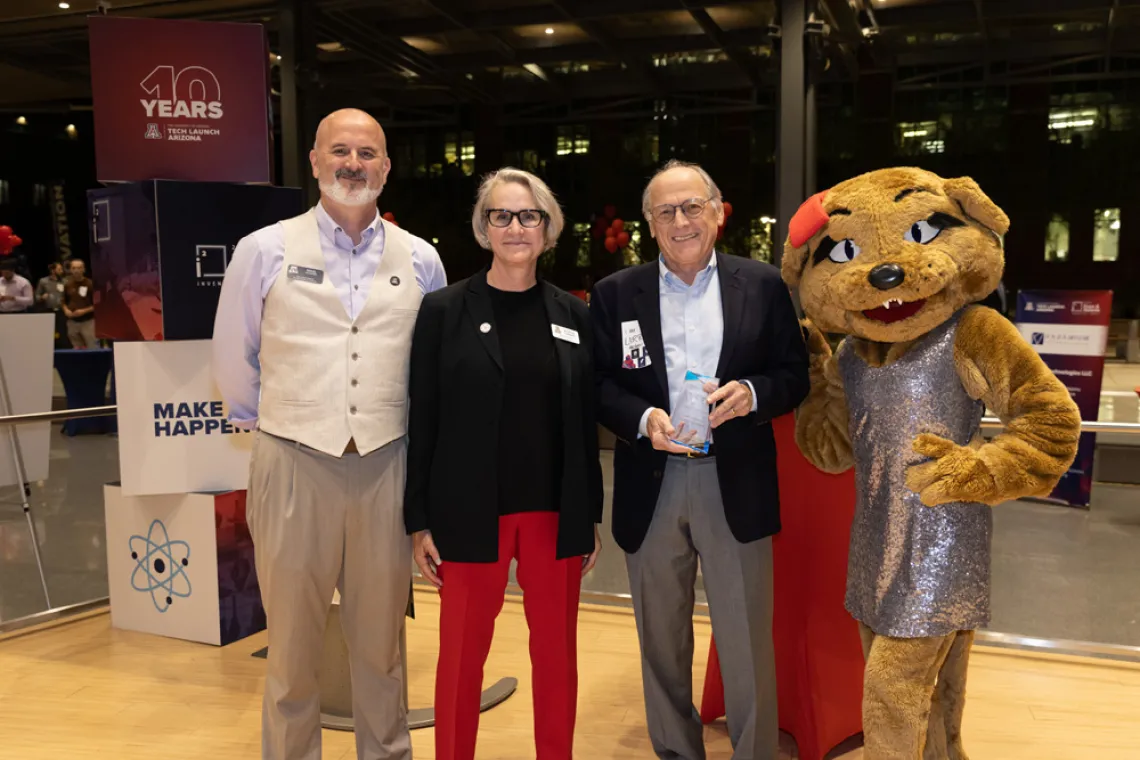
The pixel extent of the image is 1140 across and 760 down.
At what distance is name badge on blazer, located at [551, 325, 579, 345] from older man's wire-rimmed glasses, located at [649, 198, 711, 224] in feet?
1.22

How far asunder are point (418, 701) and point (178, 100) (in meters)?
2.47

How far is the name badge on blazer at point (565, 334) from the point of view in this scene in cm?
222

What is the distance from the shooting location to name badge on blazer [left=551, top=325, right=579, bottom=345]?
2219 millimetres

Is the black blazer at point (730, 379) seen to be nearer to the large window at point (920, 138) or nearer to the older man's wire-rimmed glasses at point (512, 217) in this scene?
the older man's wire-rimmed glasses at point (512, 217)

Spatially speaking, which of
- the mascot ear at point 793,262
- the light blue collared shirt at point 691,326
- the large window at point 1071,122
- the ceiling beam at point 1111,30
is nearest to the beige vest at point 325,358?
the light blue collared shirt at point 691,326

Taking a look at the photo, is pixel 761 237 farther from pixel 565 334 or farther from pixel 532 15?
pixel 565 334

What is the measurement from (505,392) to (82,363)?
27.2 ft

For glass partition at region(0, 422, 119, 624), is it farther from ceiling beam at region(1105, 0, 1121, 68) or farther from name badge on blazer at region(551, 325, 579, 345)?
ceiling beam at region(1105, 0, 1121, 68)

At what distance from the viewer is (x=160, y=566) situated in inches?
147

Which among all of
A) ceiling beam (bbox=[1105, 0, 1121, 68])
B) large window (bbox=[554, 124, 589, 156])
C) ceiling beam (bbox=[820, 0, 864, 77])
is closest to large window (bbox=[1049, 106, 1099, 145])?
ceiling beam (bbox=[1105, 0, 1121, 68])

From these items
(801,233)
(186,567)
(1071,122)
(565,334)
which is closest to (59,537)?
(186,567)

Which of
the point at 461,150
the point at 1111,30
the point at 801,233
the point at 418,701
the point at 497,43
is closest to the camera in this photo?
the point at 801,233

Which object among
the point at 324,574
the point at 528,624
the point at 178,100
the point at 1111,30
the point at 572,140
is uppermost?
the point at 1111,30

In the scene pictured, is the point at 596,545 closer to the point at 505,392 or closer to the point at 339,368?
the point at 505,392
